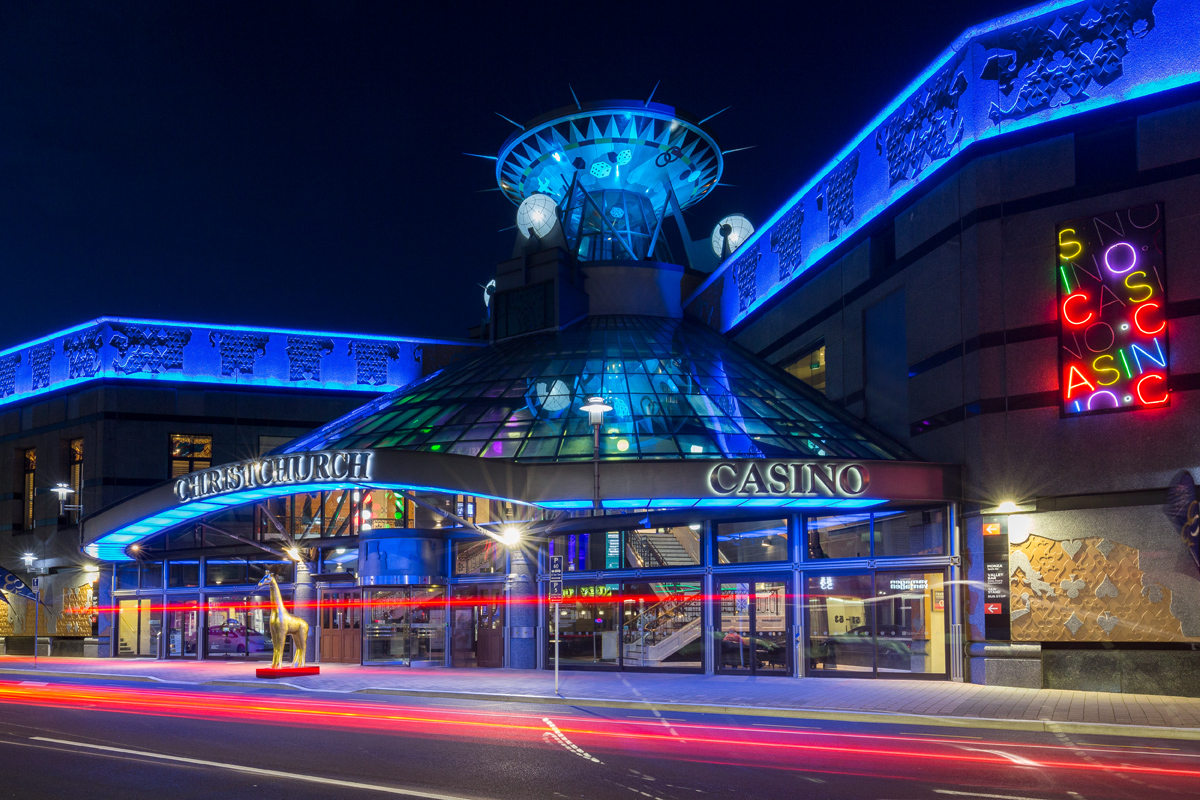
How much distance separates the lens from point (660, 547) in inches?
1201

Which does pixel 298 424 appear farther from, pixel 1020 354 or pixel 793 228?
pixel 1020 354

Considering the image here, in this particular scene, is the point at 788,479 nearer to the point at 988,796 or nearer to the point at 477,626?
the point at 477,626

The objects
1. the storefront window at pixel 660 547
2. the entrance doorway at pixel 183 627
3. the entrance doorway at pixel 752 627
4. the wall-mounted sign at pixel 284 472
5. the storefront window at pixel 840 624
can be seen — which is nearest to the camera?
the wall-mounted sign at pixel 284 472

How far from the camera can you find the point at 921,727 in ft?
55.7

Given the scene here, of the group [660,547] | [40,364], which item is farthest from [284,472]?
[40,364]

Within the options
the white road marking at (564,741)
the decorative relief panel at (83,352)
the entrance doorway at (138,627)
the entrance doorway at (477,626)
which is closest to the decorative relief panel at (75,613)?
the entrance doorway at (138,627)

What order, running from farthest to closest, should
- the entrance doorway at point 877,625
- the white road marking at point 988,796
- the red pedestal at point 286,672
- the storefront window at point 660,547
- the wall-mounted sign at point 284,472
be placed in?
the storefront window at point 660,547 → the red pedestal at point 286,672 → the entrance doorway at point 877,625 → the wall-mounted sign at point 284,472 → the white road marking at point 988,796

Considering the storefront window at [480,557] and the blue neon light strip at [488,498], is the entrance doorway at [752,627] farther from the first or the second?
the storefront window at [480,557]

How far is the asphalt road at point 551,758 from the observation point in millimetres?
11414

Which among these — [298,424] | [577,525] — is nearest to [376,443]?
[577,525]

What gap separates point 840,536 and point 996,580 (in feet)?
15.3

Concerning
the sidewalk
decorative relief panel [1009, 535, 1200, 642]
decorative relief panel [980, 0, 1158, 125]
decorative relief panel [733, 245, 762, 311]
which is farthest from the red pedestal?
decorative relief panel [980, 0, 1158, 125]

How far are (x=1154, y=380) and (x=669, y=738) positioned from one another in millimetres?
13837

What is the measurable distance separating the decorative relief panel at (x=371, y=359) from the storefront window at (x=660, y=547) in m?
23.5
